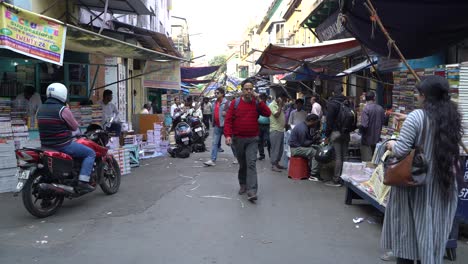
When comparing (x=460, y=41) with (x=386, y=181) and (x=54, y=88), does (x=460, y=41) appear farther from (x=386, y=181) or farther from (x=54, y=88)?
Result: (x=54, y=88)

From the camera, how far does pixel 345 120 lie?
28.3ft

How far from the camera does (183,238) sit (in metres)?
5.40

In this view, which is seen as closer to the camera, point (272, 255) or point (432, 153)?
point (432, 153)

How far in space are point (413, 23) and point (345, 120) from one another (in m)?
2.60

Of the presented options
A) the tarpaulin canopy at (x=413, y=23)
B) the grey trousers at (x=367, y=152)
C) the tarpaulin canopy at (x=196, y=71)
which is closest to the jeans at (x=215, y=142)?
the grey trousers at (x=367, y=152)

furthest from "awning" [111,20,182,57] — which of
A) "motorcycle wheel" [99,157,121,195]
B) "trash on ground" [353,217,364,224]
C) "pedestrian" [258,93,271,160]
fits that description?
"trash on ground" [353,217,364,224]

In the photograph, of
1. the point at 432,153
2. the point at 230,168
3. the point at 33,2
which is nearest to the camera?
the point at 432,153

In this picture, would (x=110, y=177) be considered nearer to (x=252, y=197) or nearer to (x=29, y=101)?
(x=252, y=197)

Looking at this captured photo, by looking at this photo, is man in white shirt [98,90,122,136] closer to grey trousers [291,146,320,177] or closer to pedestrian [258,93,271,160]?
pedestrian [258,93,271,160]

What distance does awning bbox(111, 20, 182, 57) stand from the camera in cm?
1338

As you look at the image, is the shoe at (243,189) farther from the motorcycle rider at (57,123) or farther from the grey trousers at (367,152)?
the grey trousers at (367,152)

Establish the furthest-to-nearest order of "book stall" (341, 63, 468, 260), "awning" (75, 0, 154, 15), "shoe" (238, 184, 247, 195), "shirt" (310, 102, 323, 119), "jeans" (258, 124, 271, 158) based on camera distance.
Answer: "shirt" (310, 102, 323, 119)
"jeans" (258, 124, 271, 158)
"awning" (75, 0, 154, 15)
"shoe" (238, 184, 247, 195)
"book stall" (341, 63, 468, 260)

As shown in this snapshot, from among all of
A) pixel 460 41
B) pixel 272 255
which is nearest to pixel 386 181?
pixel 272 255

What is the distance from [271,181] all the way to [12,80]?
5.86 m
